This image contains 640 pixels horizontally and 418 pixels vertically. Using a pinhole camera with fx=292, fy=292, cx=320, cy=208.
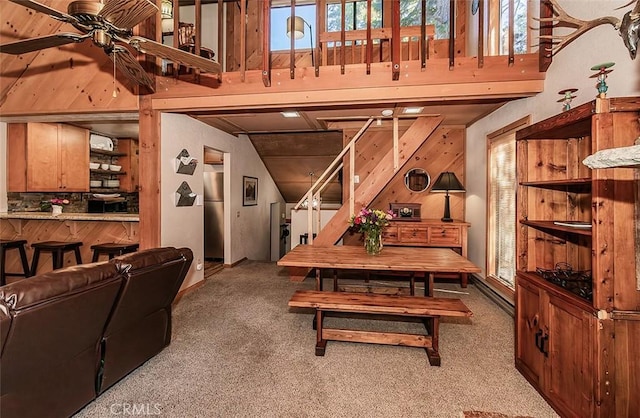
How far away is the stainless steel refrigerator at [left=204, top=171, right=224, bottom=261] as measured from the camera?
18.0ft

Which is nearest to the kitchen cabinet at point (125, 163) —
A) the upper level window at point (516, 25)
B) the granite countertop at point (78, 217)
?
the granite countertop at point (78, 217)

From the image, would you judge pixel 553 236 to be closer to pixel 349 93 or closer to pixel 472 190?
pixel 349 93

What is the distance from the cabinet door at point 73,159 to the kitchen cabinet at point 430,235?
5.05 meters

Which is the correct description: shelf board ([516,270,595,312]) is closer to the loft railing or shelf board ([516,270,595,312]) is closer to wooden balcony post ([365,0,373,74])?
the loft railing

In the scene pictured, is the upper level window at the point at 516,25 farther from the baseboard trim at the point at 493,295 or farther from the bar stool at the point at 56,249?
the bar stool at the point at 56,249

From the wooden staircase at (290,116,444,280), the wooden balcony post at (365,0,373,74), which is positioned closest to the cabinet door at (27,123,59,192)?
the wooden staircase at (290,116,444,280)

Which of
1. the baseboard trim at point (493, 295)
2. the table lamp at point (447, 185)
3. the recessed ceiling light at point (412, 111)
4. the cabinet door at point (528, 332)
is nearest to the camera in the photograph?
the cabinet door at point (528, 332)

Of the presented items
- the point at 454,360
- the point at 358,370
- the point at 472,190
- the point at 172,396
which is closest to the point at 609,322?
the point at 454,360

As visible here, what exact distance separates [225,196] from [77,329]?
383cm

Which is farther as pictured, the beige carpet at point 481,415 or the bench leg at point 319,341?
the bench leg at point 319,341

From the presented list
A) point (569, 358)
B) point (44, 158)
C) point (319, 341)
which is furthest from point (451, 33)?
point (44, 158)

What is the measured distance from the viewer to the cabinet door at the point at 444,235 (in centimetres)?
439

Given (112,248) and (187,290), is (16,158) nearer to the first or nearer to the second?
(112,248)

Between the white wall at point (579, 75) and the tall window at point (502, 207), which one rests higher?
the white wall at point (579, 75)
